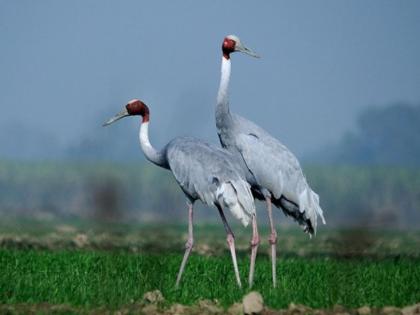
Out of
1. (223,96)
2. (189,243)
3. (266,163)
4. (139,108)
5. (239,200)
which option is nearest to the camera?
(239,200)

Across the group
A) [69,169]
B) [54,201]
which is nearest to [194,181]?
[54,201]

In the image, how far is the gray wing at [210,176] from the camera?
37.7 feet

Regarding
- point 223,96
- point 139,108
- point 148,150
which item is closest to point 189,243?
point 148,150

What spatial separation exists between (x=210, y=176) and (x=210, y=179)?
0.09 ft

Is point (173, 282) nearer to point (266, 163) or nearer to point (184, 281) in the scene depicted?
point (184, 281)

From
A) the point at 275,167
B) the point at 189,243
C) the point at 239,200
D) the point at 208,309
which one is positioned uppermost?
the point at 275,167

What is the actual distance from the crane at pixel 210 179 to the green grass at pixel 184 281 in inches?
17.5

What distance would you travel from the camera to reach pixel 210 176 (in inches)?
461

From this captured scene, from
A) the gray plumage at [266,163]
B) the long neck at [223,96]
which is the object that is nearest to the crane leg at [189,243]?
the gray plumage at [266,163]

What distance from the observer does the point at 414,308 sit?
9.53 metres

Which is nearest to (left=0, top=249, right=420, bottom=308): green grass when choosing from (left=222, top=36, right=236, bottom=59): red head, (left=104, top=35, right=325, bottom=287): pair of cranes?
(left=104, top=35, right=325, bottom=287): pair of cranes

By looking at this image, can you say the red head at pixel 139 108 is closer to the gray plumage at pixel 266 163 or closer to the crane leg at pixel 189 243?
the gray plumage at pixel 266 163

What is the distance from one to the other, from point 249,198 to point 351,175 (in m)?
46.8

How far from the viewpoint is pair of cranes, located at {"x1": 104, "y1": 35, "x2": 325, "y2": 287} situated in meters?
11.6
